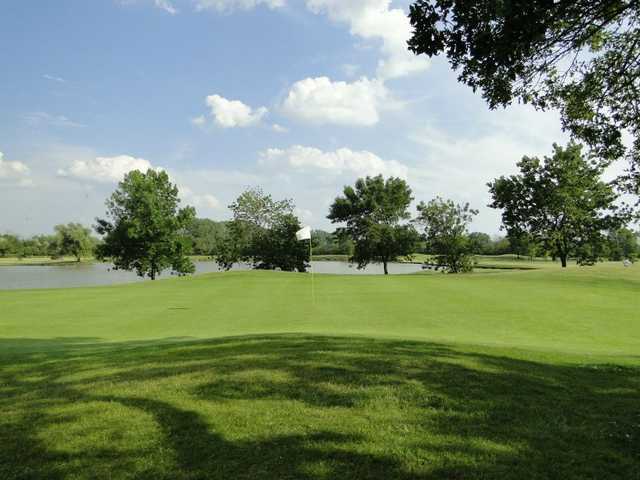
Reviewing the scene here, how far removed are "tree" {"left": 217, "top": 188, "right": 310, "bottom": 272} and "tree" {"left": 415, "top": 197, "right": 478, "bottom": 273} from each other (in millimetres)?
16469

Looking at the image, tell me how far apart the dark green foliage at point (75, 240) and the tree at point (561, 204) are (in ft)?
288

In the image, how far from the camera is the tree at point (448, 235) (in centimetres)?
5003

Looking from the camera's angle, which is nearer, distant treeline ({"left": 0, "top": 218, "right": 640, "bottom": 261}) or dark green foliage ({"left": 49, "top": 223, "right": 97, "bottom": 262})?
distant treeline ({"left": 0, "top": 218, "right": 640, "bottom": 261})

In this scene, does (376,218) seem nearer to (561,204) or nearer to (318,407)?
(561,204)

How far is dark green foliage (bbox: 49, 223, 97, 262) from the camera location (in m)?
96.7

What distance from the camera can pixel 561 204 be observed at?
145 feet

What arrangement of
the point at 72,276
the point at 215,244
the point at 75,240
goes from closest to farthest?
the point at 72,276 → the point at 215,244 → the point at 75,240

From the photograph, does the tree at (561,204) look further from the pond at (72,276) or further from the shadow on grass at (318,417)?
the shadow on grass at (318,417)

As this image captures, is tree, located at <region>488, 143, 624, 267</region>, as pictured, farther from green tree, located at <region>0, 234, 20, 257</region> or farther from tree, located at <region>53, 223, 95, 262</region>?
green tree, located at <region>0, 234, 20, 257</region>

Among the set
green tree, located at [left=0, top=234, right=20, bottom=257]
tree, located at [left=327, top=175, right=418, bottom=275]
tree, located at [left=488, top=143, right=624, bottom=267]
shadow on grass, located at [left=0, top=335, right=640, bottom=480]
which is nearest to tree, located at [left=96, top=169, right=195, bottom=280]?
tree, located at [left=327, top=175, right=418, bottom=275]

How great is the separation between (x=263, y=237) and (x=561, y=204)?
114 feet

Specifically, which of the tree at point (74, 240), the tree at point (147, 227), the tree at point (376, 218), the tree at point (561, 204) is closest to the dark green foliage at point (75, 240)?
the tree at point (74, 240)

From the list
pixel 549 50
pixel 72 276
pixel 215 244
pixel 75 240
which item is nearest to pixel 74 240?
pixel 75 240

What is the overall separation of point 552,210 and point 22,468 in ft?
164
